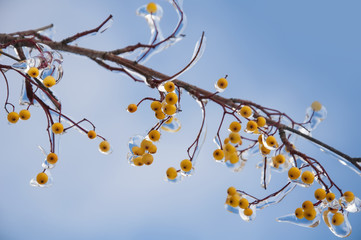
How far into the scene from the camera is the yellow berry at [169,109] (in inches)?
32.8

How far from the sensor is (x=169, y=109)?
0.83 metres

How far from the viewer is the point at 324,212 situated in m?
0.94

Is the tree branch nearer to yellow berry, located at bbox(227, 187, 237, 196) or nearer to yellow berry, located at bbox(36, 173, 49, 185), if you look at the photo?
yellow berry, located at bbox(227, 187, 237, 196)

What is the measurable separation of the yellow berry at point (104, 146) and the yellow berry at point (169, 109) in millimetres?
283

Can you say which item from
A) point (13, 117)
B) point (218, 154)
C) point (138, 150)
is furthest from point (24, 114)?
point (218, 154)

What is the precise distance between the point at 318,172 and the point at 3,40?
1.04 meters

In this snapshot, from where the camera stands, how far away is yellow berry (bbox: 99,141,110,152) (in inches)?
39.6

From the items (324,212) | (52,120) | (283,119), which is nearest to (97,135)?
(52,120)

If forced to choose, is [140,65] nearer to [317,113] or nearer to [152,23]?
[152,23]

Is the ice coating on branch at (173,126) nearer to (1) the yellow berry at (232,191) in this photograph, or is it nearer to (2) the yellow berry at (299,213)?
(1) the yellow berry at (232,191)

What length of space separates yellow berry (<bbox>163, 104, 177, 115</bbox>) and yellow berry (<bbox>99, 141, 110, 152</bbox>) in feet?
0.93

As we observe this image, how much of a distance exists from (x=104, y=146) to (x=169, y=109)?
1.01ft

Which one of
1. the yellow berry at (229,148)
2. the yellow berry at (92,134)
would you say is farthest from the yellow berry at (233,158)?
the yellow berry at (92,134)

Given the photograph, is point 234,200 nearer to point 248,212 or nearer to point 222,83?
point 248,212
